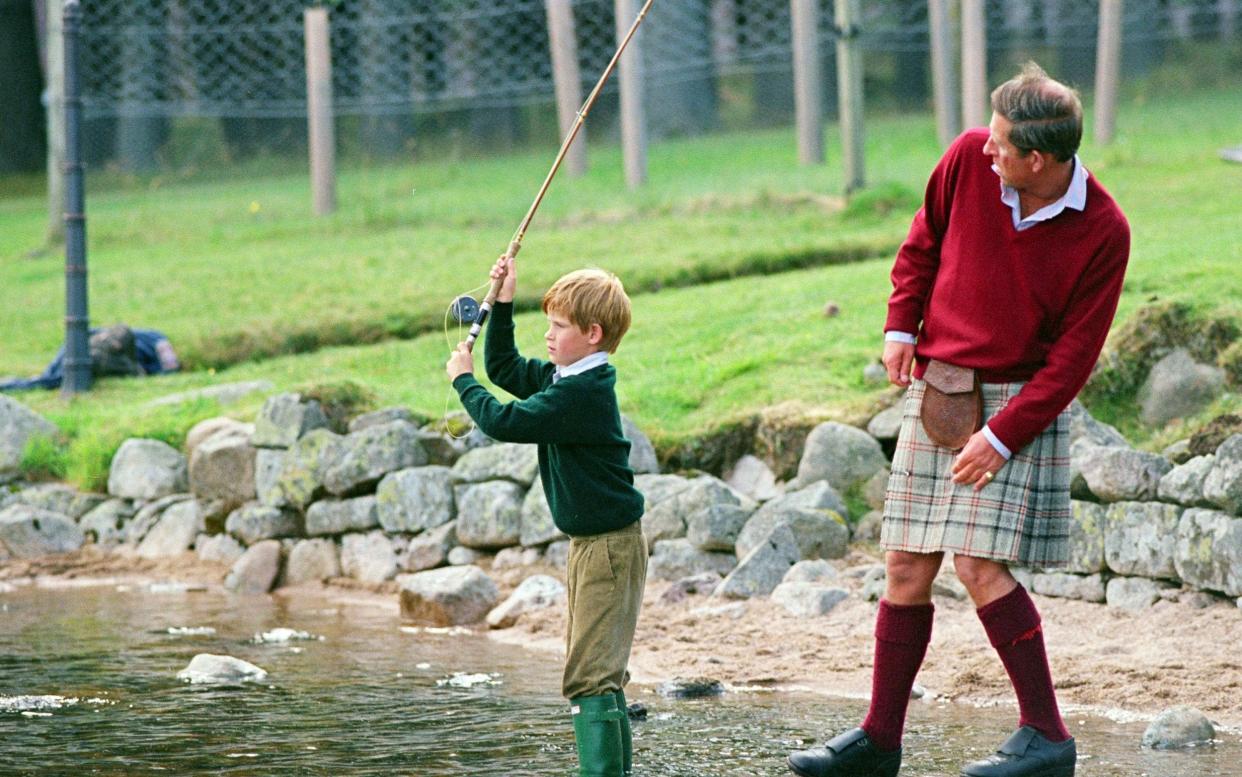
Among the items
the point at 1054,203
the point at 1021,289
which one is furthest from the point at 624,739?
the point at 1054,203

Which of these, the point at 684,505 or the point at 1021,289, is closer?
the point at 1021,289

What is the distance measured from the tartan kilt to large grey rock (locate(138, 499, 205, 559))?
18.2ft

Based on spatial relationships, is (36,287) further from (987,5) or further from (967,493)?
(987,5)

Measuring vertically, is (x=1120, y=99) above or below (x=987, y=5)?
below

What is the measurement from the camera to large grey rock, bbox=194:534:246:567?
8.84 m

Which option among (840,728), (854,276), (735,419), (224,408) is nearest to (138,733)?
(840,728)

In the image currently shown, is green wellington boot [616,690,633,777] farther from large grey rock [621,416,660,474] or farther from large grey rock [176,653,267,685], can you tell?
large grey rock [621,416,660,474]

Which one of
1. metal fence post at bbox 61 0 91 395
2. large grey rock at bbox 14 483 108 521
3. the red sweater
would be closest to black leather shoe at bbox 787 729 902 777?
the red sweater

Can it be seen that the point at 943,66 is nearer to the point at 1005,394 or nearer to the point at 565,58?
the point at 565,58

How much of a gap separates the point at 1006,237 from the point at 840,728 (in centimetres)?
171

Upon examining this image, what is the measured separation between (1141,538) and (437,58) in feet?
63.8

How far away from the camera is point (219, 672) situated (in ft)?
20.0

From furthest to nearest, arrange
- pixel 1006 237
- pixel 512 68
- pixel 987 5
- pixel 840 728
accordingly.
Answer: pixel 987 5, pixel 512 68, pixel 840 728, pixel 1006 237

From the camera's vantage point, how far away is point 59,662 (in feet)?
21.3
